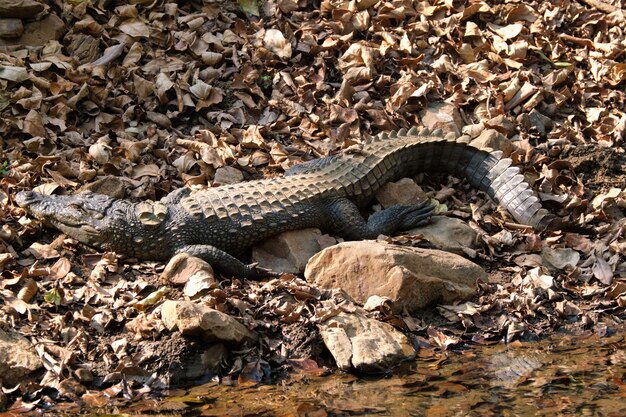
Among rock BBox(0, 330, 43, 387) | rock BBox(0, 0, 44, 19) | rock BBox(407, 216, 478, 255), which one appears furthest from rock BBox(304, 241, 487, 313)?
rock BBox(0, 0, 44, 19)

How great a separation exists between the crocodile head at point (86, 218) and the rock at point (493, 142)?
312cm

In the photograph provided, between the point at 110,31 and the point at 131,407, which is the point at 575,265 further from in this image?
the point at 110,31

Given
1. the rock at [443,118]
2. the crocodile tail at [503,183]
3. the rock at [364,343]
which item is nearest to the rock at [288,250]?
the rock at [364,343]

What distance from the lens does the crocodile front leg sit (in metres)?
6.16

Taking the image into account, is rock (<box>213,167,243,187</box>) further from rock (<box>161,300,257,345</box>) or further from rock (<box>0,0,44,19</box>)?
rock (<box>0,0,44,19</box>)

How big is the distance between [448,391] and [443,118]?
3568 millimetres

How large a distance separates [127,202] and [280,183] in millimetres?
1217

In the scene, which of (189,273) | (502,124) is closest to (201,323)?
(189,273)

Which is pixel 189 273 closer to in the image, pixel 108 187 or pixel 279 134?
pixel 108 187

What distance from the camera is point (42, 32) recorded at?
794cm

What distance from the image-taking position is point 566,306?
5.97m

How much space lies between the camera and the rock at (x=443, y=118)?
7.79 metres

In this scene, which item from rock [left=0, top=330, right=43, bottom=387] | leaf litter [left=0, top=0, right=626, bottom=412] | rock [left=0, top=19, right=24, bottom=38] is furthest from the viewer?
rock [left=0, top=19, right=24, bottom=38]

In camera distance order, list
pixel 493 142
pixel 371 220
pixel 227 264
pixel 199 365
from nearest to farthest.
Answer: pixel 199 365 < pixel 227 264 < pixel 371 220 < pixel 493 142
